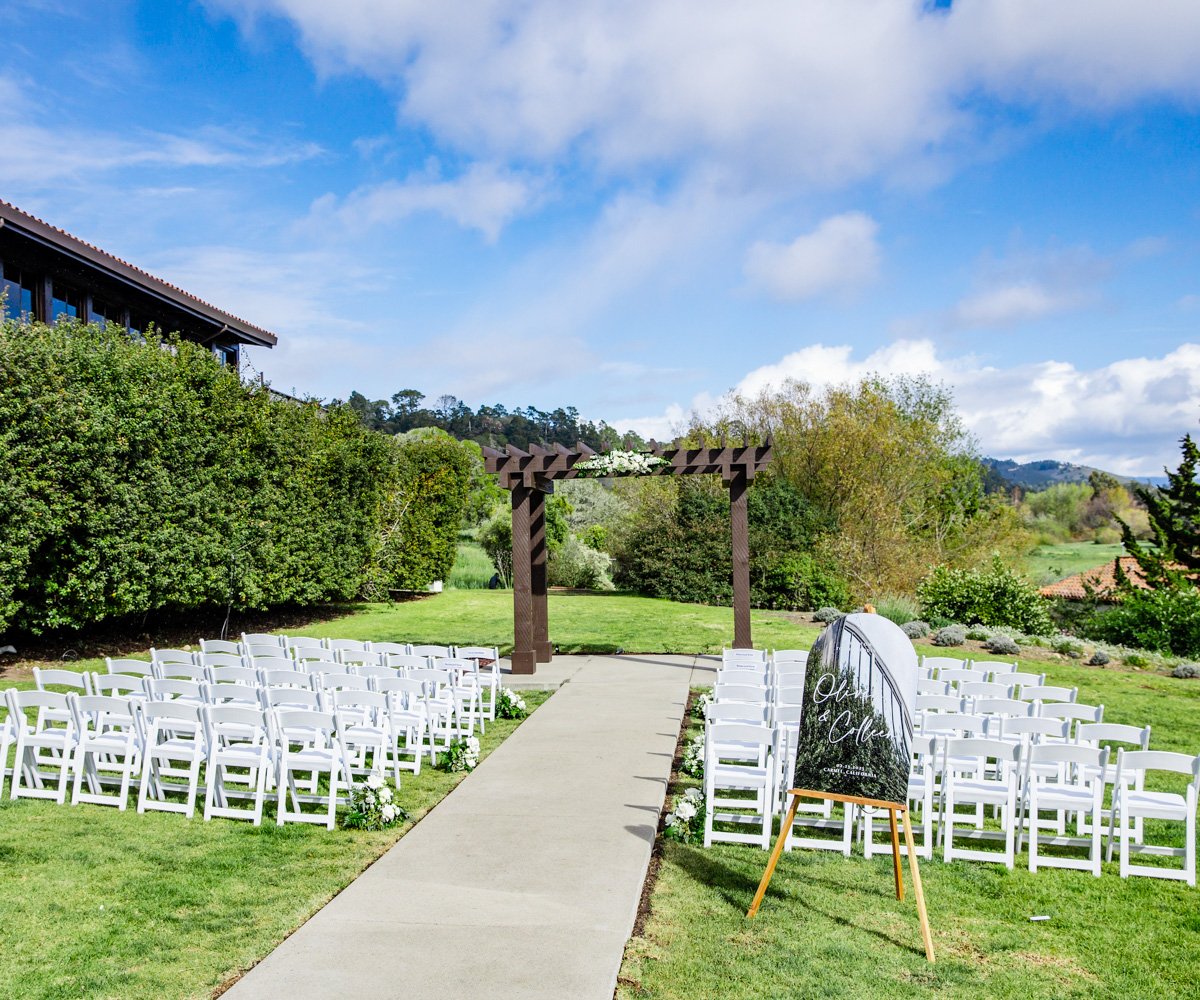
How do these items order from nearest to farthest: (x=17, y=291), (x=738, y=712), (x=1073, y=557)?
(x=738, y=712) < (x=17, y=291) < (x=1073, y=557)

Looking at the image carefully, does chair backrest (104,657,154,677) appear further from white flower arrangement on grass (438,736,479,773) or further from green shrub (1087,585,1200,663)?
green shrub (1087,585,1200,663)

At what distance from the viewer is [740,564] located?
16125mm

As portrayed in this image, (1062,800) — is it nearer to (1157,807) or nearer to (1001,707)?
(1157,807)

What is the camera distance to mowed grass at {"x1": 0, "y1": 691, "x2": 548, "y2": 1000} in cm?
478

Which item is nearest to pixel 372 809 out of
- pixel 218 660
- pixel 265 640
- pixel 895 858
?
pixel 895 858

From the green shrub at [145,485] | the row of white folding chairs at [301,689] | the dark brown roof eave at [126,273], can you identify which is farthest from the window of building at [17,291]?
the row of white folding chairs at [301,689]

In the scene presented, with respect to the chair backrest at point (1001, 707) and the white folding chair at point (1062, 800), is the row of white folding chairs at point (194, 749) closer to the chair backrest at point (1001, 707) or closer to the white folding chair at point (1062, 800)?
the white folding chair at point (1062, 800)

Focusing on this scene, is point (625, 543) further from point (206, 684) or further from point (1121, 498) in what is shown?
point (1121, 498)

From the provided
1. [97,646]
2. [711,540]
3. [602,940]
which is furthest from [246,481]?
[602,940]

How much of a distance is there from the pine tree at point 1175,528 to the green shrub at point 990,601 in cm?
316

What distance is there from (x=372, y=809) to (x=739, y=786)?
284cm

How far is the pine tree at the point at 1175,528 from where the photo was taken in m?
23.5

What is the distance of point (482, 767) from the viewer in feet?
30.1

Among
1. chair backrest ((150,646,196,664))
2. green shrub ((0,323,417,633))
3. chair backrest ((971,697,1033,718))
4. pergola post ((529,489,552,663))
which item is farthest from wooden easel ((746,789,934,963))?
green shrub ((0,323,417,633))
